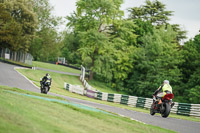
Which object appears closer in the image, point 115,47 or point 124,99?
point 124,99

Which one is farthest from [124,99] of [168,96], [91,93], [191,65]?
[191,65]

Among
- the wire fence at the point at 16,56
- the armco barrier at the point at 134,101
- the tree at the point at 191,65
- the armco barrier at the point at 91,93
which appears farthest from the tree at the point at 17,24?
the tree at the point at 191,65

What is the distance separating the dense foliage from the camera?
46.8 metres

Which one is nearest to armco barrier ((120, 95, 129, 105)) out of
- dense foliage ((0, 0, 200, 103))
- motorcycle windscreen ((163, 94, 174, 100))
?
dense foliage ((0, 0, 200, 103))

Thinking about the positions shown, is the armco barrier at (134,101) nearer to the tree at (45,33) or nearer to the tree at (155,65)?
the tree at (155,65)

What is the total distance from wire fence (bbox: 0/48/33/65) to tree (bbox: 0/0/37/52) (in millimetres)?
1182

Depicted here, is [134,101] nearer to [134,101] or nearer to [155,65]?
[134,101]

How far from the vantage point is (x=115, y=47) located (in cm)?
4966

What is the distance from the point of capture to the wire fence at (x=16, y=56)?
51.9 metres

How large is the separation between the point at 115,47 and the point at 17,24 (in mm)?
16560

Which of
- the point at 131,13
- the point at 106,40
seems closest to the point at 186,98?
the point at 106,40

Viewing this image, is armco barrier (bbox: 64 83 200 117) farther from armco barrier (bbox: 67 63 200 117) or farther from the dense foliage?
the dense foliage

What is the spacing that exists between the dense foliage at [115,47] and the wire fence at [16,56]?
1117 millimetres

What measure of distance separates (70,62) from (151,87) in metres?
46.6
